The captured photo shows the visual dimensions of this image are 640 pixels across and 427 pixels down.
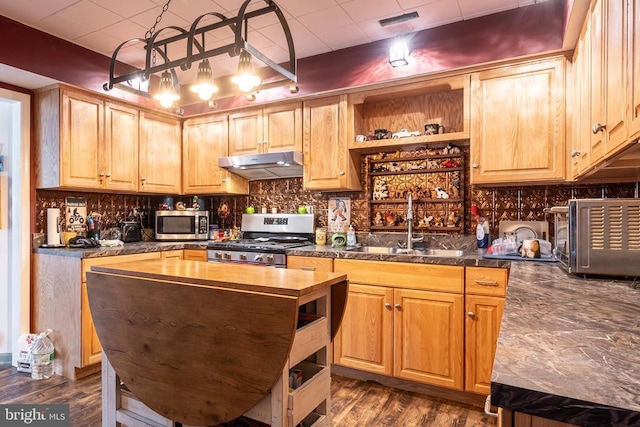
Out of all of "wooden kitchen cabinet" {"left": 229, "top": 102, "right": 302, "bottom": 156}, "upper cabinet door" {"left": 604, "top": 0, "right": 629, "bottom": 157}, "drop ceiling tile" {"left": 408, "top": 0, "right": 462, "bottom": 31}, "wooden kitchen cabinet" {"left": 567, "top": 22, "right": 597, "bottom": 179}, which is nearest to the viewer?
"upper cabinet door" {"left": 604, "top": 0, "right": 629, "bottom": 157}

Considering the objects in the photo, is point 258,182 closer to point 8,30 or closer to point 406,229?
point 406,229

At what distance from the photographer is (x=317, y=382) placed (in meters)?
1.51

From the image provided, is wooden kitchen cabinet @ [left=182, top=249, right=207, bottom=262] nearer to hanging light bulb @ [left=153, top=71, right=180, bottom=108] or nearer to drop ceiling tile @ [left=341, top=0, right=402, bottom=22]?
hanging light bulb @ [left=153, top=71, right=180, bottom=108]

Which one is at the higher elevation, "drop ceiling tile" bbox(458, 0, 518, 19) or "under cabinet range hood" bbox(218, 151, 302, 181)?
"drop ceiling tile" bbox(458, 0, 518, 19)

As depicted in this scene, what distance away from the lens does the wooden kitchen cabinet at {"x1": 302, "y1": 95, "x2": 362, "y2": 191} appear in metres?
3.11

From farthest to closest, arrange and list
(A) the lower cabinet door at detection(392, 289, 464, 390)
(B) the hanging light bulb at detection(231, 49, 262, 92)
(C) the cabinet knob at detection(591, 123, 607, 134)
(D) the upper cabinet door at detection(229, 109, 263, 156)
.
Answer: (D) the upper cabinet door at detection(229, 109, 263, 156) < (A) the lower cabinet door at detection(392, 289, 464, 390) < (B) the hanging light bulb at detection(231, 49, 262, 92) < (C) the cabinet knob at detection(591, 123, 607, 134)

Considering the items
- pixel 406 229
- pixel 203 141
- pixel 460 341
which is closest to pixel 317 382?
pixel 460 341

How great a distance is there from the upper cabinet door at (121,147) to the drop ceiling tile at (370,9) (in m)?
2.20

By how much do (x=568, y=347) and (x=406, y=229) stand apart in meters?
2.31

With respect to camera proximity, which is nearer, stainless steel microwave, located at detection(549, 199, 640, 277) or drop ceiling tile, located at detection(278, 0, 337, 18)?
stainless steel microwave, located at detection(549, 199, 640, 277)

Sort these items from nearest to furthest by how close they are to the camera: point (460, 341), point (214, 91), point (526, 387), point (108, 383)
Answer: point (526, 387), point (108, 383), point (214, 91), point (460, 341)

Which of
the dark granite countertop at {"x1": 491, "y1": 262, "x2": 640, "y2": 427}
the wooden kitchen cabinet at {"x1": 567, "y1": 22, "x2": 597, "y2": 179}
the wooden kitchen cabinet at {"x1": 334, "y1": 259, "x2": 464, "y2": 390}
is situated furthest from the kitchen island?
the wooden kitchen cabinet at {"x1": 567, "y1": 22, "x2": 597, "y2": 179}

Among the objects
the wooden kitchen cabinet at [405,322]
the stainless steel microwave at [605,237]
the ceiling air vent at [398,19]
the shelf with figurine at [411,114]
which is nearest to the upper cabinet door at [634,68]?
the stainless steel microwave at [605,237]

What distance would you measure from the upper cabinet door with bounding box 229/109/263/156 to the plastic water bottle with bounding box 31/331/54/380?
2174 mm
